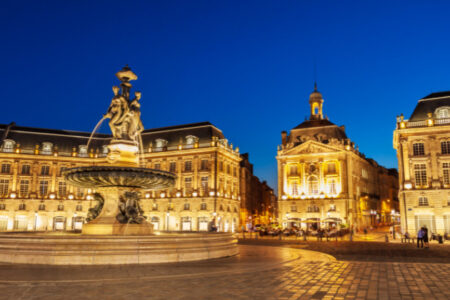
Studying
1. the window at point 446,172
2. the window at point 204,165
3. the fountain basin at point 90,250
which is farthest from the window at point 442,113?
the fountain basin at point 90,250

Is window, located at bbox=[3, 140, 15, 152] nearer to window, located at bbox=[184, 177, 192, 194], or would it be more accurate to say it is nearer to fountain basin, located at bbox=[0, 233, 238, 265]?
window, located at bbox=[184, 177, 192, 194]

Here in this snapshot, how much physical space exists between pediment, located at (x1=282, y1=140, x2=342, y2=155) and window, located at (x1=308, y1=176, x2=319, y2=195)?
4024 millimetres

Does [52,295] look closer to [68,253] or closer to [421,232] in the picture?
[68,253]

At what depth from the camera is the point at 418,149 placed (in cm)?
4425

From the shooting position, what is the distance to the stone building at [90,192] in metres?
59.3

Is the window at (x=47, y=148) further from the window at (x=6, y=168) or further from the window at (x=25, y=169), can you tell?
the window at (x=6, y=168)

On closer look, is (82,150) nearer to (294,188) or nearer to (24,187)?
(24,187)

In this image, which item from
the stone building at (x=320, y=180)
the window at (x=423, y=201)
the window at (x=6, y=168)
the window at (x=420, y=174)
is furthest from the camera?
the window at (x=6, y=168)

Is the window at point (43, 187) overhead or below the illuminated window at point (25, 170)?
below

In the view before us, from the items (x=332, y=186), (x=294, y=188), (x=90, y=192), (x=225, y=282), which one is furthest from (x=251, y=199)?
(x=225, y=282)

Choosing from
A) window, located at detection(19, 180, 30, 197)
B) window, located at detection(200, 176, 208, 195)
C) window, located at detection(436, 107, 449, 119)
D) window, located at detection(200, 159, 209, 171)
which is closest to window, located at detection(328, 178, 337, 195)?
window, located at detection(436, 107, 449, 119)

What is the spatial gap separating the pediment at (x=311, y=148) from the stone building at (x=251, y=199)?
47.1 ft

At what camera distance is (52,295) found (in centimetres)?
841

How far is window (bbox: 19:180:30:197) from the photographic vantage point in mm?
60656
